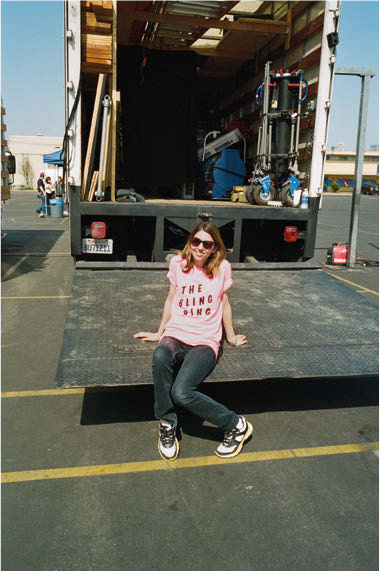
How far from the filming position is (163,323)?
340 centimetres

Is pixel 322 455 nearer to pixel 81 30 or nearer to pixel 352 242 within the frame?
pixel 81 30

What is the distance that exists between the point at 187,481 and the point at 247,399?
1210 mm

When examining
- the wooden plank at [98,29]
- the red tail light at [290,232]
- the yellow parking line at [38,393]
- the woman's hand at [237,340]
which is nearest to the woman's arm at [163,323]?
the woman's hand at [237,340]

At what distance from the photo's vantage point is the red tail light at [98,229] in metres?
5.28

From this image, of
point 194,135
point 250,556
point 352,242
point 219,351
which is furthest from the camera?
point 352,242

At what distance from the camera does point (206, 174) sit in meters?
8.62

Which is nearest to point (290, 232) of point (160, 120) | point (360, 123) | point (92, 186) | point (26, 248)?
point (92, 186)

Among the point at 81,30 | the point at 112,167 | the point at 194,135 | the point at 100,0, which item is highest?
the point at 100,0

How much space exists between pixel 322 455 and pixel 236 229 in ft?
9.98

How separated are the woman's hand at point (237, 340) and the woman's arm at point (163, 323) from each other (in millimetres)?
514

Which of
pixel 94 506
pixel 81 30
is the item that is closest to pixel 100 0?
pixel 81 30

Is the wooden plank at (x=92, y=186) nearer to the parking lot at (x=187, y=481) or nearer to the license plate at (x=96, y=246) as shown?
the license plate at (x=96, y=246)

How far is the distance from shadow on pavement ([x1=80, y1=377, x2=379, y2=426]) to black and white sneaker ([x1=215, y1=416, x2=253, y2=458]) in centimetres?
27

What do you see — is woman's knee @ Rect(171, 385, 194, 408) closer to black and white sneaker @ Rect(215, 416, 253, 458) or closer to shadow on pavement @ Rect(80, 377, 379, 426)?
black and white sneaker @ Rect(215, 416, 253, 458)
